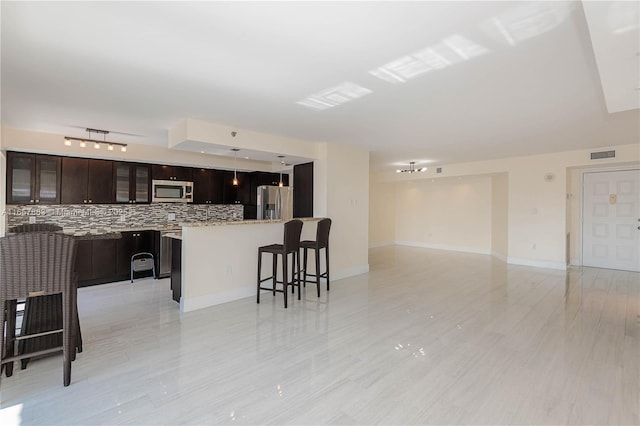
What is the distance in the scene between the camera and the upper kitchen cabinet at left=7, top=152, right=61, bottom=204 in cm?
443

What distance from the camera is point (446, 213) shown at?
29.1ft

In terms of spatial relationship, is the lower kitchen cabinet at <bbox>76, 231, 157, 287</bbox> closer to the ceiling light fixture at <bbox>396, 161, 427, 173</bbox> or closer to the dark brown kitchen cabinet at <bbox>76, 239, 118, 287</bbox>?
the dark brown kitchen cabinet at <bbox>76, 239, 118, 287</bbox>

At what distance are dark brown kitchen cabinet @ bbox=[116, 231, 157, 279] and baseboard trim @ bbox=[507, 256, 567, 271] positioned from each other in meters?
7.34

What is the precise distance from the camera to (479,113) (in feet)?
11.5

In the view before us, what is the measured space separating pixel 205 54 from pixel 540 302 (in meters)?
4.82

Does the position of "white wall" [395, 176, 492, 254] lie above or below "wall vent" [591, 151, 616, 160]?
below

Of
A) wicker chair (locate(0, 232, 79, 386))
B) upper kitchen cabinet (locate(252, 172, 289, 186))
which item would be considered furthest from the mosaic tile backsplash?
wicker chair (locate(0, 232, 79, 386))

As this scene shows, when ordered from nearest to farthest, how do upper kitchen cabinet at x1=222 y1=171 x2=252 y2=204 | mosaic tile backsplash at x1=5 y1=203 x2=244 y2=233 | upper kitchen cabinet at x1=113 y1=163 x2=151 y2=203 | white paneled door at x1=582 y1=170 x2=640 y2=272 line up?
1. mosaic tile backsplash at x1=5 y1=203 x2=244 y2=233
2. upper kitchen cabinet at x1=113 y1=163 x2=151 y2=203
3. white paneled door at x1=582 y1=170 x2=640 y2=272
4. upper kitchen cabinet at x1=222 y1=171 x2=252 y2=204

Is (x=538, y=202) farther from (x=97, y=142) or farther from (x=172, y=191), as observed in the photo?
(x=97, y=142)

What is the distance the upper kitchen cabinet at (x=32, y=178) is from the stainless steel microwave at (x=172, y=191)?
4.59ft

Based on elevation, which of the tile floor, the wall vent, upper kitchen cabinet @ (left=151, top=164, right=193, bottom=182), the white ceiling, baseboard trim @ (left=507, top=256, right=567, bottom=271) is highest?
the white ceiling

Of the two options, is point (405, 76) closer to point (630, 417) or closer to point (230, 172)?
point (630, 417)

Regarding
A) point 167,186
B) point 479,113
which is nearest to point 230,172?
point 167,186

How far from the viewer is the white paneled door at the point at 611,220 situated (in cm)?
583
